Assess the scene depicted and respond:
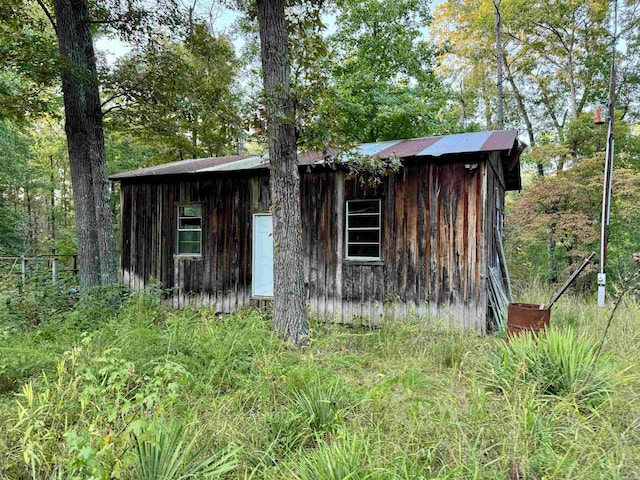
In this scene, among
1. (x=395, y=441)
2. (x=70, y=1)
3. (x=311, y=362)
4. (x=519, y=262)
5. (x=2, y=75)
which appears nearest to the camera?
(x=395, y=441)

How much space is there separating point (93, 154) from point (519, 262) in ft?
47.3

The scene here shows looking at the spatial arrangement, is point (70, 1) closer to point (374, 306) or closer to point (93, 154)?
point (93, 154)

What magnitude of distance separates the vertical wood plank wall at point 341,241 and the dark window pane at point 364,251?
0.17 m

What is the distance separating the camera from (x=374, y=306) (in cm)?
652

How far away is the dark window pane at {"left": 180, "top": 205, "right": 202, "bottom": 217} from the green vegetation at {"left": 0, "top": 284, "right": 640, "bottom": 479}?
414 centimetres

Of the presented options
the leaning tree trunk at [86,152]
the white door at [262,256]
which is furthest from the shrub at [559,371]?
the leaning tree trunk at [86,152]

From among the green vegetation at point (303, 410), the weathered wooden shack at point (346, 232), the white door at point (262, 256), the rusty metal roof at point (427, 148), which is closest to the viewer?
the green vegetation at point (303, 410)

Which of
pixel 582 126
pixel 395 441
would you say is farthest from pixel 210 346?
pixel 582 126

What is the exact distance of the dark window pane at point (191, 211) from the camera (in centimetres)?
816

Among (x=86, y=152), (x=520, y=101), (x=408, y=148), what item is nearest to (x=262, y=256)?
(x=408, y=148)

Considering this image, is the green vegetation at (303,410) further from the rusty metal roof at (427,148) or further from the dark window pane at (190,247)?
the dark window pane at (190,247)

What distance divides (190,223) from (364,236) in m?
4.08

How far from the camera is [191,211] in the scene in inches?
326

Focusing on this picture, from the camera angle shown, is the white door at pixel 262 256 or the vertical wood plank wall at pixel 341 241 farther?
the white door at pixel 262 256
